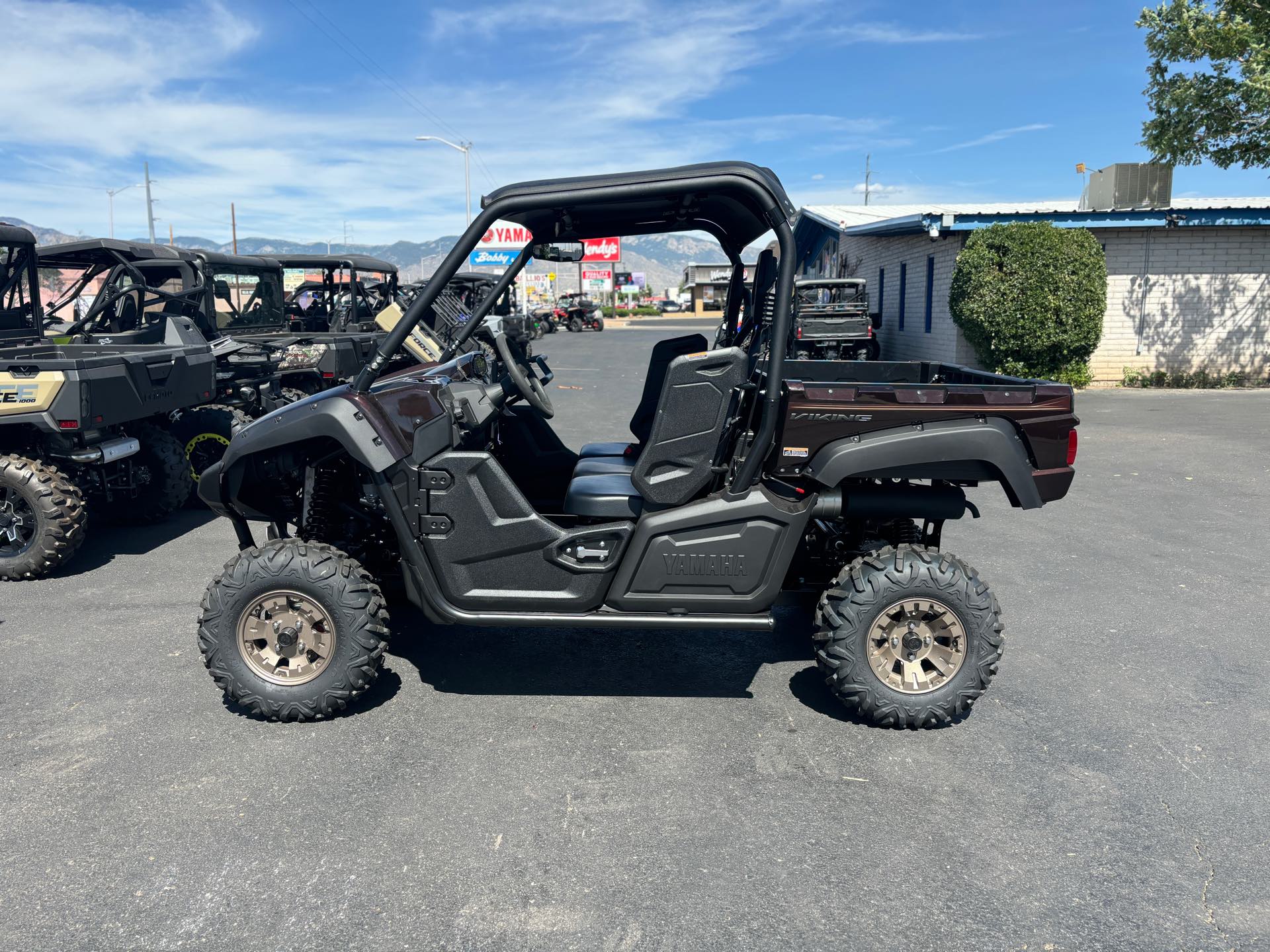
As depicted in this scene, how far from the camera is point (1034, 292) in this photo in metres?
15.7

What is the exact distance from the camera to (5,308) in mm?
7594

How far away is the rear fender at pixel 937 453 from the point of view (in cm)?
370

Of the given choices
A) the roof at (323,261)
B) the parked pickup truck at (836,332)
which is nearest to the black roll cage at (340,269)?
the roof at (323,261)

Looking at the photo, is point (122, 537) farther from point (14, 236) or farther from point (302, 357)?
A: point (302, 357)

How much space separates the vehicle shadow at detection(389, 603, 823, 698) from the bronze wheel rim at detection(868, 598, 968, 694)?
2.30 feet

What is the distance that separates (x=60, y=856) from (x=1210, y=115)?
20.0 metres

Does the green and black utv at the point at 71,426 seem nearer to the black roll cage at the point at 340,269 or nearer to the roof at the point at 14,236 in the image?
the roof at the point at 14,236

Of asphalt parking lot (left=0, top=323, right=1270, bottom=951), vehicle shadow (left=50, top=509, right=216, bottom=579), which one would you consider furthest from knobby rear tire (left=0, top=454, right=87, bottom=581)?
asphalt parking lot (left=0, top=323, right=1270, bottom=951)

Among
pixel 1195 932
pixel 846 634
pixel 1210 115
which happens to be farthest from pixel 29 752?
pixel 1210 115

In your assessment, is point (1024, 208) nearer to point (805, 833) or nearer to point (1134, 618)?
point (1134, 618)

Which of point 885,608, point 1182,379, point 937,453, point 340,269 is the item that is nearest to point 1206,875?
point 885,608

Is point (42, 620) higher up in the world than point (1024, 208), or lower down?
lower down

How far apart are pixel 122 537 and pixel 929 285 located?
16.9 m

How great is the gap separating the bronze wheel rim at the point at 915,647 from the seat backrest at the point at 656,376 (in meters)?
1.72
